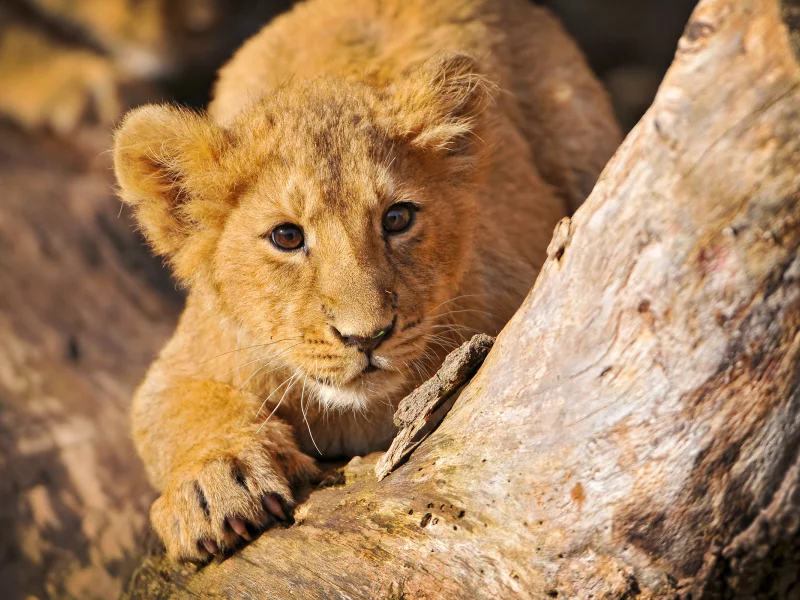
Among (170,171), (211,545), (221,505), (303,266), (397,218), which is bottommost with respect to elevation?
(211,545)

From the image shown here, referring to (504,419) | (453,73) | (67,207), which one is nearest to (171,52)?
(67,207)

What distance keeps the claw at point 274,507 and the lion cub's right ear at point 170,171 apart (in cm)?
123

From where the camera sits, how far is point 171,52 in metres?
9.11

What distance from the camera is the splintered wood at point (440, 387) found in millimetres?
3262

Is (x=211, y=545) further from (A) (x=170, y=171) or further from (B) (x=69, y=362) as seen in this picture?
(B) (x=69, y=362)

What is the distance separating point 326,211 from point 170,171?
2.86 ft

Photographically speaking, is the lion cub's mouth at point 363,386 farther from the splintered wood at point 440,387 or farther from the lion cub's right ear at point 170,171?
→ the lion cub's right ear at point 170,171

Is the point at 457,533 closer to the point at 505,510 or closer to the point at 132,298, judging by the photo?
the point at 505,510

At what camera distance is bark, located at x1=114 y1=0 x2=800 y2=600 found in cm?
228

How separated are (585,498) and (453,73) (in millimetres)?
2306

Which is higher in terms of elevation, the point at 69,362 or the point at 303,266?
the point at 303,266

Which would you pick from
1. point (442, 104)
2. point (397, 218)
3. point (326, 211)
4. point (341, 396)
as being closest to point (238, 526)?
point (341, 396)

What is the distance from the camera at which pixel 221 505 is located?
3508 mm

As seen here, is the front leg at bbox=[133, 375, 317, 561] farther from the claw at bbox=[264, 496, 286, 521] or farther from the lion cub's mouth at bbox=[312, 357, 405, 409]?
the lion cub's mouth at bbox=[312, 357, 405, 409]
